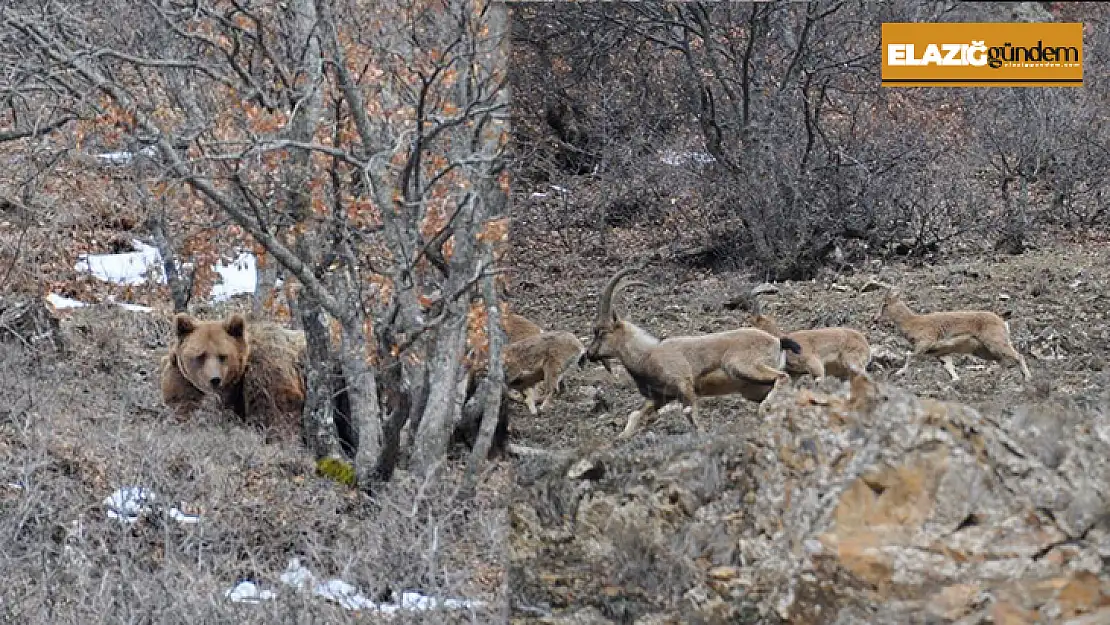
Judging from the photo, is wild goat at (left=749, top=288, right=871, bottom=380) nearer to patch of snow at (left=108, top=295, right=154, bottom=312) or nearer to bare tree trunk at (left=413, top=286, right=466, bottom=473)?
bare tree trunk at (left=413, top=286, right=466, bottom=473)

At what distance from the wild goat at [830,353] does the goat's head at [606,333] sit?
0.55 meters

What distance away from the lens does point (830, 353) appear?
415 centimetres

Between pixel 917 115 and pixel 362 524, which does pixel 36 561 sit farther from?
pixel 917 115

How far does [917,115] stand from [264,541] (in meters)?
5.19

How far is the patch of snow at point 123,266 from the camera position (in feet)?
52.3

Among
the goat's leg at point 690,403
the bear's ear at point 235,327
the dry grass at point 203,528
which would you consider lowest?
the dry grass at point 203,528

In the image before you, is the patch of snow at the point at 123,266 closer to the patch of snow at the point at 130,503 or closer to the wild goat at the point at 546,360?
the patch of snow at the point at 130,503

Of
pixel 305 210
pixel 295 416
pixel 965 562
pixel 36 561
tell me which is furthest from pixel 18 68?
pixel 965 562

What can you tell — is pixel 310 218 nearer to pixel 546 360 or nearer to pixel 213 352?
pixel 213 352

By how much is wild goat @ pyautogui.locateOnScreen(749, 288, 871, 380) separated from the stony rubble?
88 millimetres

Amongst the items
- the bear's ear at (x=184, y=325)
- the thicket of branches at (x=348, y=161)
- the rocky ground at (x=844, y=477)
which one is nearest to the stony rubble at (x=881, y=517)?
the rocky ground at (x=844, y=477)

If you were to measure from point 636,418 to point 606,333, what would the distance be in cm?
28

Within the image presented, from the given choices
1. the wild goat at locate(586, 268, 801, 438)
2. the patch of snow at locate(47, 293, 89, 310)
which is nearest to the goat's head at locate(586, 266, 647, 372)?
the wild goat at locate(586, 268, 801, 438)

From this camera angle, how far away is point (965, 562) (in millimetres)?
3660
